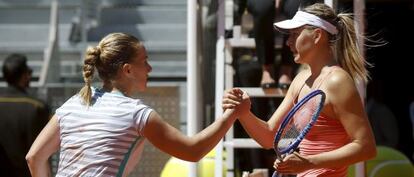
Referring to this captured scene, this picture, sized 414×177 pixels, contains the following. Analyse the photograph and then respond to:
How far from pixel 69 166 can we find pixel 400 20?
5.24 metres

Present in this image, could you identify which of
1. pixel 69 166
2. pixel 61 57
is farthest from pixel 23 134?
pixel 61 57

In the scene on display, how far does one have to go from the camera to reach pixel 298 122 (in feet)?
12.5

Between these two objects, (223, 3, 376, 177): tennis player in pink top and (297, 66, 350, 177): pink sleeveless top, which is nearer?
(223, 3, 376, 177): tennis player in pink top

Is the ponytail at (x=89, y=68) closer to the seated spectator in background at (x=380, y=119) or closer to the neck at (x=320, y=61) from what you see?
the neck at (x=320, y=61)

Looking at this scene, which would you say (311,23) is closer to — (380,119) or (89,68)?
(89,68)

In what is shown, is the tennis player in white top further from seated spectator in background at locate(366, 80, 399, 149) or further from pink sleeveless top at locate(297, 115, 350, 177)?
seated spectator in background at locate(366, 80, 399, 149)

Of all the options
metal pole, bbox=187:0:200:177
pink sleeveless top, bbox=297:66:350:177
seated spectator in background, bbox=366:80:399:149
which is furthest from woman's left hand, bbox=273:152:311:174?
seated spectator in background, bbox=366:80:399:149

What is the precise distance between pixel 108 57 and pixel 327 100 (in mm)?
919

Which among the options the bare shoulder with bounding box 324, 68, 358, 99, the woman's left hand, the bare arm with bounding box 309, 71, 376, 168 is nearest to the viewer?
the woman's left hand

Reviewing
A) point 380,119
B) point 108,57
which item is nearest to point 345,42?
point 108,57

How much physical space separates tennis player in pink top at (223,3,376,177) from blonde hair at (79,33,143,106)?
0.49m

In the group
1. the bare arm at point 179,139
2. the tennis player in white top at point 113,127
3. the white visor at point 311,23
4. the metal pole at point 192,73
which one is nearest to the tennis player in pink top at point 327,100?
the white visor at point 311,23

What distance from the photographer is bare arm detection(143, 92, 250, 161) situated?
12.2 feet

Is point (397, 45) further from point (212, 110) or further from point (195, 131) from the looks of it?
point (195, 131)
